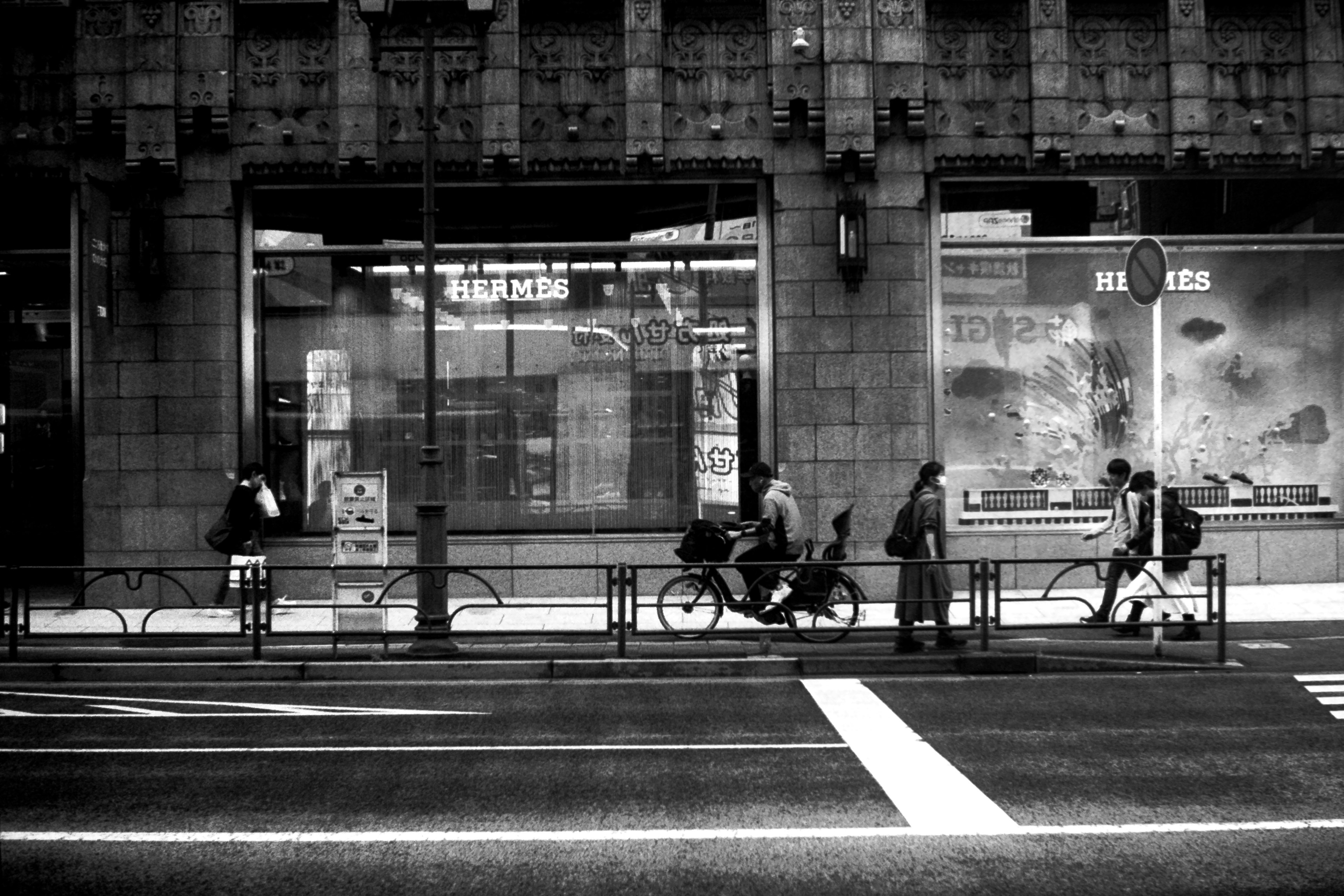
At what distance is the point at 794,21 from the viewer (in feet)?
58.2

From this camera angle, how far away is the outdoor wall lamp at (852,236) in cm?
1748

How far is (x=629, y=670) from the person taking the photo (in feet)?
41.4

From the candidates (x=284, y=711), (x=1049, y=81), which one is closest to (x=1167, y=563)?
(x=1049, y=81)

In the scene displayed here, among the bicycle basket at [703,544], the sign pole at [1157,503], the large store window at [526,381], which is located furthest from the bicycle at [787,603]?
the large store window at [526,381]

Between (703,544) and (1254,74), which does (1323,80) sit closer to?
(1254,74)

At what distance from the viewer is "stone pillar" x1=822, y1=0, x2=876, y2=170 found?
17.6 metres

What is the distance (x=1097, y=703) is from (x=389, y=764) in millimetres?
5692

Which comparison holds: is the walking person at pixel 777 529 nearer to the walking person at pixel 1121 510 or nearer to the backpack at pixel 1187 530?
the walking person at pixel 1121 510

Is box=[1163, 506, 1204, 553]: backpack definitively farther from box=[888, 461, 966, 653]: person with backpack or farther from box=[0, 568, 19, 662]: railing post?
box=[0, 568, 19, 662]: railing post

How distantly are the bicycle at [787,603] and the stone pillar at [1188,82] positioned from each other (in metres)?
8.31

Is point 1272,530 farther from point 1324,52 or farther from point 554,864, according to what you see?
point 554,864

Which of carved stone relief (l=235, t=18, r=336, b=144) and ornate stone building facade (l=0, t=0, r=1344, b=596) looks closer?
ornate stone building facade (l=0, t=0, r=1344, b=596)

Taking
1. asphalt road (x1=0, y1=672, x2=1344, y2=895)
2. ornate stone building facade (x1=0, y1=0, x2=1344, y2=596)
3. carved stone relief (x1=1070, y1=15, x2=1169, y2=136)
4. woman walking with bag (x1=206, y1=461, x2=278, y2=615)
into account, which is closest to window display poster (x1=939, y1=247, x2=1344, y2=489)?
ornate stone building facade (x1=0, y1=0, x2=1344, y2=596)

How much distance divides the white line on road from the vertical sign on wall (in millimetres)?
9233
